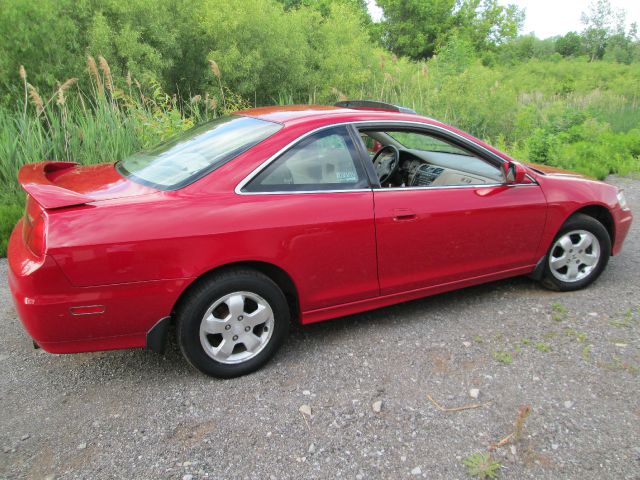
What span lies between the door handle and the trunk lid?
1.49 m

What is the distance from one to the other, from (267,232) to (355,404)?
107 centimetres

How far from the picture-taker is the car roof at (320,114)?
3.43 metres

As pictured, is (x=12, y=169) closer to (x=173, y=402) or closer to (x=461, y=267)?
(x=173, y=402)

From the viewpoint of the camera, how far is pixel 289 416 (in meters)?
2.81

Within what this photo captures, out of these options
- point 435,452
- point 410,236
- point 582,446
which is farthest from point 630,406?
point 410,236

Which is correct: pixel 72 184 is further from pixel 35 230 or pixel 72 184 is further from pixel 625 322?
pixel 625 322

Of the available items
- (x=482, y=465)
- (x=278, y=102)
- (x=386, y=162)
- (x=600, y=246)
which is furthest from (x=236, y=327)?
(x=278, y=102)

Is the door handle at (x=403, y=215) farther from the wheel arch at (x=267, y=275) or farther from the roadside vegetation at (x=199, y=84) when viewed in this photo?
the roadside vegetation at (x=199, y=84)

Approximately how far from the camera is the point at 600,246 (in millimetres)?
4277

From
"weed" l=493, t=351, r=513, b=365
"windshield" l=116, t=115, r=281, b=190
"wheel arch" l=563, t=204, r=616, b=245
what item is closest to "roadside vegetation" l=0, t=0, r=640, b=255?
"windshield" l=116, t=115, r=281, b=190

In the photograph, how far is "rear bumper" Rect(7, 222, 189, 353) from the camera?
103 inches

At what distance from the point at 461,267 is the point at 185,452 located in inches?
87.7

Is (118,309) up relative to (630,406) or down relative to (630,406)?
up

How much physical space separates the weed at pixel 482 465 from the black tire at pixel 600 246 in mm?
2109
